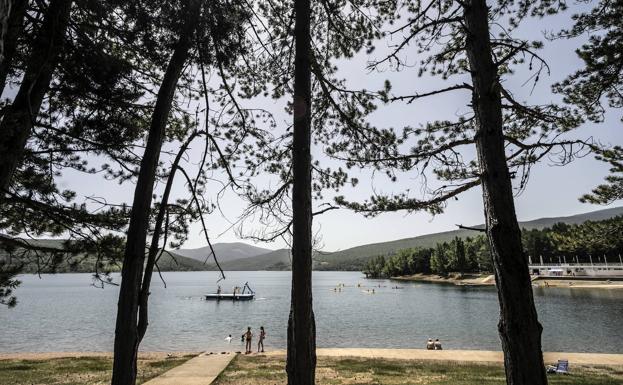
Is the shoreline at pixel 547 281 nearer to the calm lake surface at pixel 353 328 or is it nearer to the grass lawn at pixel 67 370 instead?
the calm lake surface at pixel 353 328

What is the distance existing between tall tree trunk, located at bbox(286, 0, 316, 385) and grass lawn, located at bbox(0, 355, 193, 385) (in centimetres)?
1102

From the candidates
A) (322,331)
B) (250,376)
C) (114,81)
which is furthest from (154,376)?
(322,331)

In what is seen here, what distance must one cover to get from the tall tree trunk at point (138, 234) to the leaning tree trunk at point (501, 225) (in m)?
3.55

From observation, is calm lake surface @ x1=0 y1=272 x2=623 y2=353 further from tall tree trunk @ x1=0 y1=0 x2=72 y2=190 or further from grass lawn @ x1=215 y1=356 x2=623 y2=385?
tall tree trunk @ x1=0 y1=0 x2=72 y2=190

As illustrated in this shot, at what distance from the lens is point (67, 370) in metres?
15.8

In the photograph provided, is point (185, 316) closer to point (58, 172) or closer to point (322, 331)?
point (322, 331)

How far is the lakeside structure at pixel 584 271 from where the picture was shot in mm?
75562

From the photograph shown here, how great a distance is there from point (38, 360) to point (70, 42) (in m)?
20.8

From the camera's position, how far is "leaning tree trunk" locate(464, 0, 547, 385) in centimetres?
337

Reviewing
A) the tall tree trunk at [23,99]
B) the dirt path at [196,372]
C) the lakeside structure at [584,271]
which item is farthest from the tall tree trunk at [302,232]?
the lakeside structure at [584,271]

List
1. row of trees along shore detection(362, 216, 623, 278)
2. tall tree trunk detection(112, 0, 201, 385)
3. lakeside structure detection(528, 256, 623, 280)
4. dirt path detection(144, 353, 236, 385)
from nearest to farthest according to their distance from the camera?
tall tree trunk detection(112, 0, 201, 385)
dirt path detection(144, 353, 236, 385)
lakeside structure detection(528, 256, 623, 280)
row of trees along shore detection(362, 216, 623, 278)

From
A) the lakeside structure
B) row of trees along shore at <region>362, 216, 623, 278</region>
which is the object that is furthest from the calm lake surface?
the lakeside structure

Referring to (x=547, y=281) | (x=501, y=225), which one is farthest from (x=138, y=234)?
(x=547, y=281)

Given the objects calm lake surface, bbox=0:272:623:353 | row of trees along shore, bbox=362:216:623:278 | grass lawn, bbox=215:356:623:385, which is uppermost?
row of trees along shore, bbox=362:216:623:278
